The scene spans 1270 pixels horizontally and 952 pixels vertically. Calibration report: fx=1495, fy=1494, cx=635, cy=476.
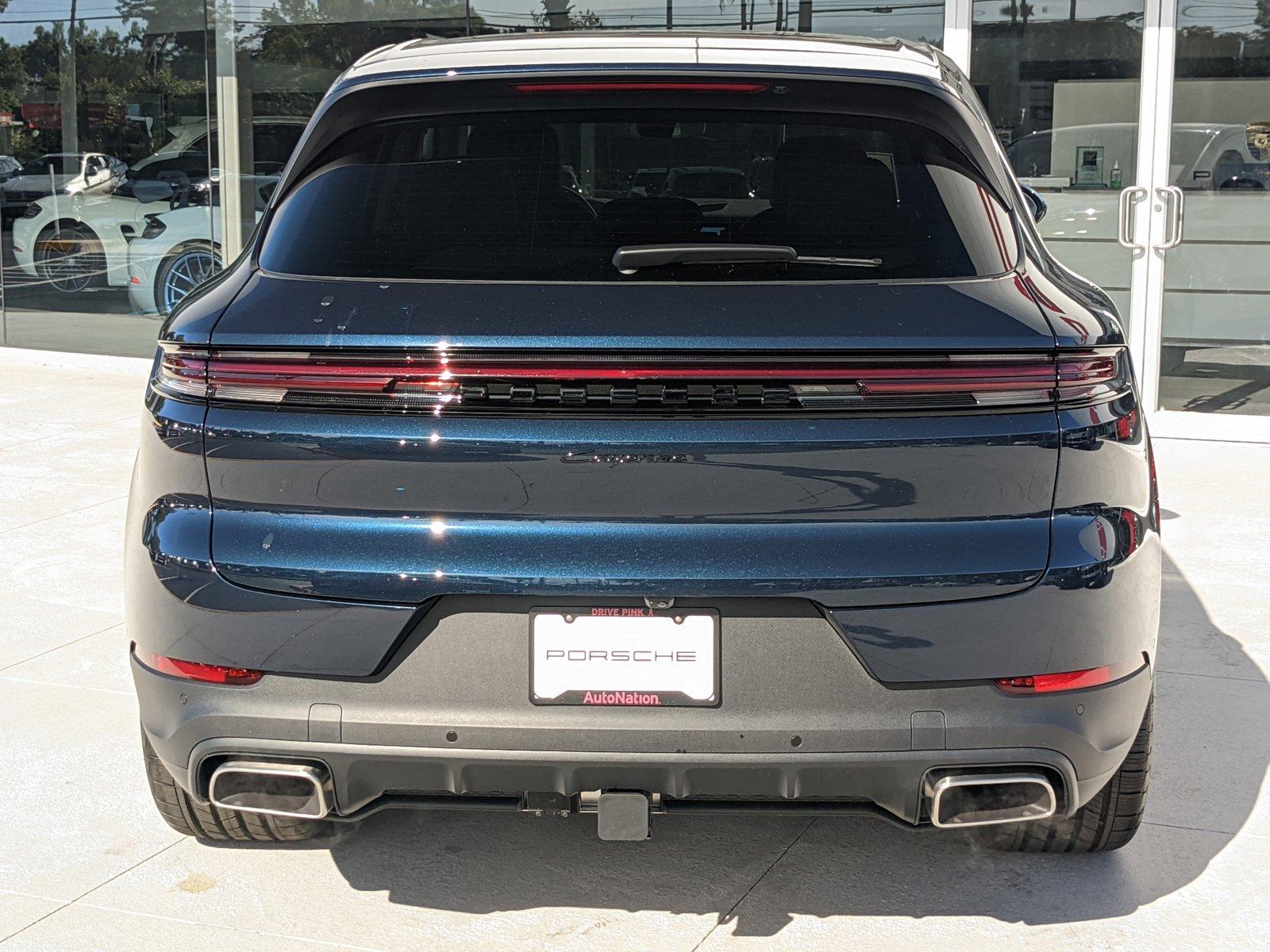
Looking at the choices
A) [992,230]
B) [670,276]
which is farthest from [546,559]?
[992,230]

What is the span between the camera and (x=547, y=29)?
421 inches

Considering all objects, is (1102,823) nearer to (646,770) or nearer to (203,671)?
(646,770)

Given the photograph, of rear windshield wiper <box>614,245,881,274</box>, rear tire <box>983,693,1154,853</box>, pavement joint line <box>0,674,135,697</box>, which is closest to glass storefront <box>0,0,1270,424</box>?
rear tire <box>983,693,1154,853</box>

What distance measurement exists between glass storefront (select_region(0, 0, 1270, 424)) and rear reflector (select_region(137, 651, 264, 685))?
5579 mm

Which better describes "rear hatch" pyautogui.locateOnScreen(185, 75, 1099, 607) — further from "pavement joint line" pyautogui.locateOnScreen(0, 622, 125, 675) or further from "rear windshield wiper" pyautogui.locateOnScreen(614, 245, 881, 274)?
"pavement joint line" pyautogui.locateOnScreen(0, 622, 125, 675)

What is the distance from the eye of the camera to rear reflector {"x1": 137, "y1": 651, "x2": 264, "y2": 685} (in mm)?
2584

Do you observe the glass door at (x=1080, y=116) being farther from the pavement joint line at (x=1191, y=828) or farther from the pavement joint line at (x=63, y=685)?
the pavement joint line at (x=63, y=685)

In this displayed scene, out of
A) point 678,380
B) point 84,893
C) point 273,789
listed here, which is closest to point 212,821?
point 84,893

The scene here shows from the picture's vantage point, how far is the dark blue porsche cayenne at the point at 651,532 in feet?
8.02

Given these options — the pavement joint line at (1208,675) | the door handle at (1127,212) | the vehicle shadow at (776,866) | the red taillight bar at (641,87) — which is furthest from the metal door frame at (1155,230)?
the red taillight bar at (641,87)

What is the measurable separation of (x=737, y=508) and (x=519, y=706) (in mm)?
494

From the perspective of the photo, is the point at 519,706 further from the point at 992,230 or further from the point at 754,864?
the point at 992,230

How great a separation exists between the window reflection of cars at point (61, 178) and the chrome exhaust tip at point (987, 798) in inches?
402

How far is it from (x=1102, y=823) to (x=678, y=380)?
57.1 inches
